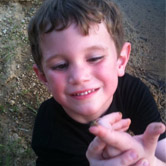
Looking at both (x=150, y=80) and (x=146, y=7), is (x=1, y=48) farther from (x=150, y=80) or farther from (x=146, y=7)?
(x=146, y=7)

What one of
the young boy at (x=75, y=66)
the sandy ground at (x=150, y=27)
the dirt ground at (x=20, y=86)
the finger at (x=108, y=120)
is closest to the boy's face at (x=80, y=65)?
the young boy at (x=75, y=66)

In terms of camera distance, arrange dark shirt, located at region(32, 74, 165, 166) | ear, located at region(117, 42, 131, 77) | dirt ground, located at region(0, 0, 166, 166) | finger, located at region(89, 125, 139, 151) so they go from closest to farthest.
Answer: finger, located at region(89, 125, 139, 151)
ear, located at region(117, 42, 131, 77)
dark shirt, located at region(32, 74, 165, 166)
dirt ground, located at region(0, 0, 166, 166)

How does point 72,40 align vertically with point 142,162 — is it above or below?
above

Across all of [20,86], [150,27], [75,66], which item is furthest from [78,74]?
[150,27]

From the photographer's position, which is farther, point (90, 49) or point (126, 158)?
point (90, 49)

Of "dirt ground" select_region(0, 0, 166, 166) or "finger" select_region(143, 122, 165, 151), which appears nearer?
"finger" select_region(143, 122, 165, 151)

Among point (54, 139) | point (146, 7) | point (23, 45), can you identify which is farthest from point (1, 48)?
point (146, 7)

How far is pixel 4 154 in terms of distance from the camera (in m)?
1.93

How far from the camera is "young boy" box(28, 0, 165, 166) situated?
1.13 meters

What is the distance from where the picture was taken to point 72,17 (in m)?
Answer: 1.17

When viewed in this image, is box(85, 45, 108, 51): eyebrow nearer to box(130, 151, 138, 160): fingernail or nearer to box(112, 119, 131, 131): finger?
box(112, 119, 131, 131): finger

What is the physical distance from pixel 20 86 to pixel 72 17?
1153mm

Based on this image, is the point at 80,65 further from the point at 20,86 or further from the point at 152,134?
the point at 20,86

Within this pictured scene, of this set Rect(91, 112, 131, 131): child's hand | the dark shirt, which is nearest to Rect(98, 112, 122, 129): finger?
Rect(91, 112, 131, 131): child's hand
